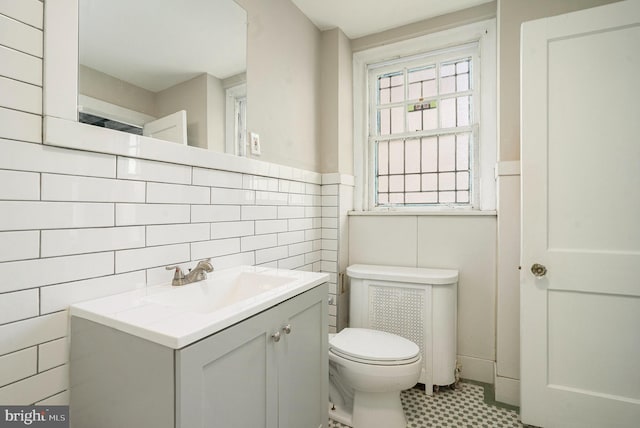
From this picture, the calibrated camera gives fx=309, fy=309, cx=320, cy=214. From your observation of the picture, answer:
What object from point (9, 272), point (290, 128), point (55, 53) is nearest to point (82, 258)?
point (9, 272)

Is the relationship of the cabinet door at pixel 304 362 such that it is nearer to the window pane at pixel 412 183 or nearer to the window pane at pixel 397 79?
the window pane at pixel 412 183

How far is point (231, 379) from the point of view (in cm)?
89

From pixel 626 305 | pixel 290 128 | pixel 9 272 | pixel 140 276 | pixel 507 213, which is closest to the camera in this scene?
pixel 9 272

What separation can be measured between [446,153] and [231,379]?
2.22 metres

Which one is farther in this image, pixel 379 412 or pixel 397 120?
pixel 397 120

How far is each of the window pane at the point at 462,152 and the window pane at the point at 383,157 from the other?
55 cm

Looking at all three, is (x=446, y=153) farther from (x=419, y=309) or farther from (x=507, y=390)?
(x=507, y=390)

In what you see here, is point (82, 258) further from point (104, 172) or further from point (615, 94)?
point (615, 94)

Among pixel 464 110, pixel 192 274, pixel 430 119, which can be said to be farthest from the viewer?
pixel 430 119

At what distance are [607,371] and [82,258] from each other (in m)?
2.36

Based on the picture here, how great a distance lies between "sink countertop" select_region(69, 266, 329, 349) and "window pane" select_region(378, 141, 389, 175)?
5.55 ft

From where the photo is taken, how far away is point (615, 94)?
152 cm

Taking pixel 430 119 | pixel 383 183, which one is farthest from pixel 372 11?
pixel 383 183

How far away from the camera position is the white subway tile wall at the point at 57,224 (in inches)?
33.2
